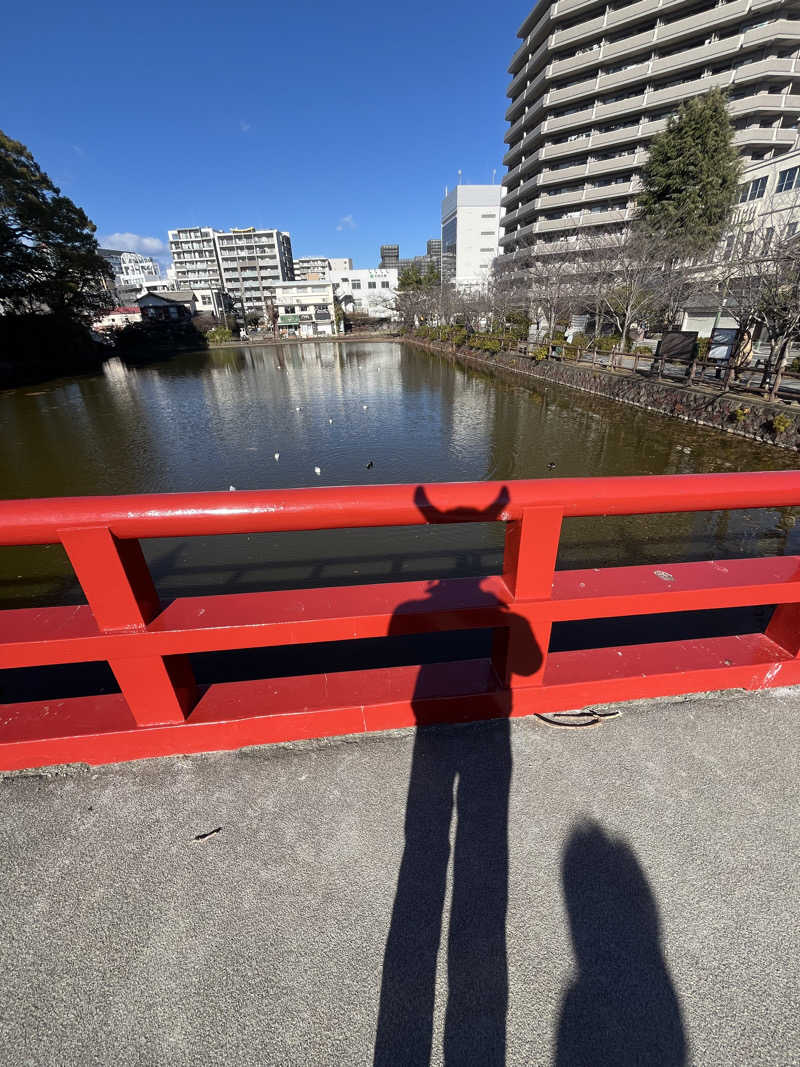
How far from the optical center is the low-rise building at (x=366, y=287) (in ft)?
271

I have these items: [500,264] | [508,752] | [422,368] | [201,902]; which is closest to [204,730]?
[201,902]

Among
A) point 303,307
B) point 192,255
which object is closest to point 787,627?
point 303,307

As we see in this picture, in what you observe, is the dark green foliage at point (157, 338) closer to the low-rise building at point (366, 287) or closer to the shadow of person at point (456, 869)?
the low-rise building at point (366, 287)

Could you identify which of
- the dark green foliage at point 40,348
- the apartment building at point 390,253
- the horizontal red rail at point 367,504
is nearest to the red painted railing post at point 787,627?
the horizontal red rail at point 367,504

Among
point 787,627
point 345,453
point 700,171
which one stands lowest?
point 345,453

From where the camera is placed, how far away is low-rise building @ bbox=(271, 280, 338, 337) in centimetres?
6762

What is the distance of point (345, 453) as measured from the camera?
1289 cm

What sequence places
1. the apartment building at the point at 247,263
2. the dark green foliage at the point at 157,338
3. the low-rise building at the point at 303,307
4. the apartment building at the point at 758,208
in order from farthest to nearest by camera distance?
the apartment building at the point at 247,263
the low-rise building at the point at 303,307
the dark green foliage at the point at 157,338
the apartment building at the point at 758,208

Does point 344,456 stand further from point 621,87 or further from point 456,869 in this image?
point 621,87

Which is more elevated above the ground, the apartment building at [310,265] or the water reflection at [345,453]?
the apartment building at [310,265]

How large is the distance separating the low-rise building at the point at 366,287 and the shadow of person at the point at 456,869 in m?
89.5

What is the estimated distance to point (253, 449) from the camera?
13.4 metres

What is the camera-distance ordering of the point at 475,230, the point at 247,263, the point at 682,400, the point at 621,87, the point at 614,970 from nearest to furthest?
the point at 614,970
the point at 682,400
the point at 621,87
the point at 475,230
the point at 247,263

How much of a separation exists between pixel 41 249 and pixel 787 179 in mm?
49310
